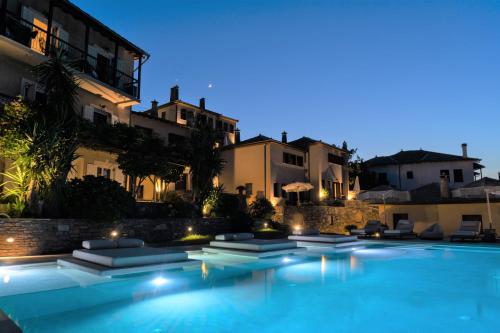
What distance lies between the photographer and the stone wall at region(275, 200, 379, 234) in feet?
81.5

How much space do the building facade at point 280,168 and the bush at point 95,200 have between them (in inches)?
446

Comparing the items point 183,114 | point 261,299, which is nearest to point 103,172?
point 261,299

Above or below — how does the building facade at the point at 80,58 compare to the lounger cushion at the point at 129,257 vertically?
above

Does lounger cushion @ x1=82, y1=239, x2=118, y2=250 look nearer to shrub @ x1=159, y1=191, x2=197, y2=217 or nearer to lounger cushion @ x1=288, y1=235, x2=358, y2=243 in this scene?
shrub @ x1=159, y1=191, x2=197, y2=217

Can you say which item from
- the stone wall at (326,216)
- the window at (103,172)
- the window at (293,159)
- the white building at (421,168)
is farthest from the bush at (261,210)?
the white building at (421,168)

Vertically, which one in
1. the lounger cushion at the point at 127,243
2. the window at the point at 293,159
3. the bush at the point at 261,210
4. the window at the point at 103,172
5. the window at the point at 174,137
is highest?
the window at the point at 174,137

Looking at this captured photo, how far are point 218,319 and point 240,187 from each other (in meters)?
21.3

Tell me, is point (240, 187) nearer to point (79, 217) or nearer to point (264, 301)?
point (79, 217)

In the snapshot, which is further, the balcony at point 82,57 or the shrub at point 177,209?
the shrub at point 177,209

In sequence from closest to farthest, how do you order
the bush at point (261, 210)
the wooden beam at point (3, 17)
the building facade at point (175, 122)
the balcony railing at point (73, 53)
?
the wooden beam at point (3, 17), the balcony railing at point (73, 53), the bush at point (261, 210), the building facade at point (175, 122)

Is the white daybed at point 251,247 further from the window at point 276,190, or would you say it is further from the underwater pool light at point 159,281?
the window at point 276,190

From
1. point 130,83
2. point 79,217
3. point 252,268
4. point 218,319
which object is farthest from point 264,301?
point 130,83

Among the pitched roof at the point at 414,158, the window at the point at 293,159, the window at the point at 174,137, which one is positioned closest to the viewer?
the window at the point at 174,137

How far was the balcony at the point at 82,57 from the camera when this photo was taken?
1334 centimetres
